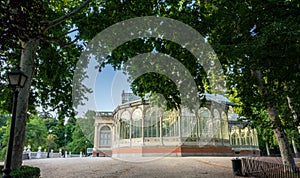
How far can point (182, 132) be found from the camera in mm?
25047

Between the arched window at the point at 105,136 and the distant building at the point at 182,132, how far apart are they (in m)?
9.34

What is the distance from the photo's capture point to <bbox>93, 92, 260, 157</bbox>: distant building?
24.9 m

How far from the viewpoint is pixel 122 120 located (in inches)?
1175

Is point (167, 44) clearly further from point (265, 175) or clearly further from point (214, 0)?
point (265, 175)

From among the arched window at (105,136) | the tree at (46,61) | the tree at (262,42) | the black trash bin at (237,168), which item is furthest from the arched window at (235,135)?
the tree at (46,61)

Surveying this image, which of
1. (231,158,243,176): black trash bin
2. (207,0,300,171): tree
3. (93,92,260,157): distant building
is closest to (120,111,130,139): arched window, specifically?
(93,92,260,157): distant building

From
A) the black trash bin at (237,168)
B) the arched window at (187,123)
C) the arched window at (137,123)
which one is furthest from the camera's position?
the arched window at (137,123)

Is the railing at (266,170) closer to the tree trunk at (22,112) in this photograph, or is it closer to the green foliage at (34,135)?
the tree trunk at (22,112)

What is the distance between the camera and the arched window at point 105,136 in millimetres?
38562

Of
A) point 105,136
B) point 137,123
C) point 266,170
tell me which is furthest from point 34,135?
point 266,170

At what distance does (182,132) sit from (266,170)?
17.4 metres

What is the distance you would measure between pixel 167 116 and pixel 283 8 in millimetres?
20754

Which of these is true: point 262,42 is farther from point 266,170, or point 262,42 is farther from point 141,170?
point 141,170

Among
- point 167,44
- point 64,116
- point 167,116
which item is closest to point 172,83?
point 167,44
